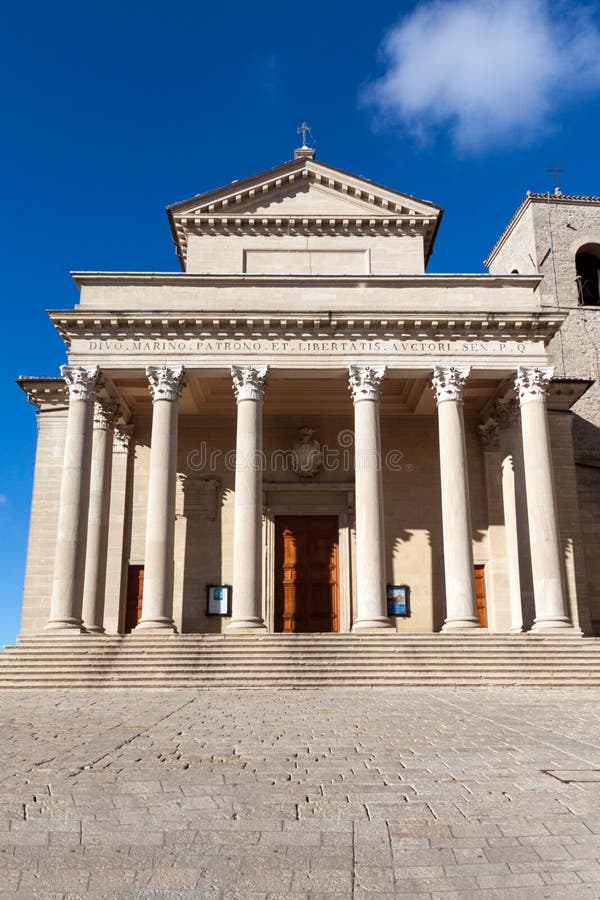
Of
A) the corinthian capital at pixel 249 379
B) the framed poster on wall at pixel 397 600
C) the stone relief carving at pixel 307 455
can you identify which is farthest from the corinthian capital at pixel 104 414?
the framed poster on wall at pixel 397 600

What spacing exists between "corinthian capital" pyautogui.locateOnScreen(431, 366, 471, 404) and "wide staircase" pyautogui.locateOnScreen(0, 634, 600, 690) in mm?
7296

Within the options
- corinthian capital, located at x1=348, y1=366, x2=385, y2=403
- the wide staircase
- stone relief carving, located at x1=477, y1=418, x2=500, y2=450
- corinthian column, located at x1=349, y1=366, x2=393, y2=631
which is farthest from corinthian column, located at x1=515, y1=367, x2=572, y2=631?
corinthian column, located at x1=349, y1=366, x2=393, y2=631

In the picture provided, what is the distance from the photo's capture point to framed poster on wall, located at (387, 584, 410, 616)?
27672mm

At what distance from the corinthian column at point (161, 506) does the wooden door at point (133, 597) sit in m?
5.11

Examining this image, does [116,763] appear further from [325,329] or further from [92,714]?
[325,329]

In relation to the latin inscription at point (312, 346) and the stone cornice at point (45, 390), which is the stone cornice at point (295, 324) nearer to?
the latin inscription at point (312, 346)

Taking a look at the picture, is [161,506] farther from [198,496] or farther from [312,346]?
[312,346]

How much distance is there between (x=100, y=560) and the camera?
25.3 m

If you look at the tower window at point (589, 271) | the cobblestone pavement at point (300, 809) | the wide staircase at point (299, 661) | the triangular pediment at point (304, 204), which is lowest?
the cobblestone pavement at point (300, 809)

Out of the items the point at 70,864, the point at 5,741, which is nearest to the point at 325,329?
the point at 5,741

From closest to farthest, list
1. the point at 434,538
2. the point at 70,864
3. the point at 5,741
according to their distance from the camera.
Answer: the point at 70,864 → the point at 5,741 → the point at 434,538

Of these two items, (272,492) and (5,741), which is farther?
(272,492)

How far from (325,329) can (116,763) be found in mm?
18142

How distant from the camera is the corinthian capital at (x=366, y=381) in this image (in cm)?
2450
